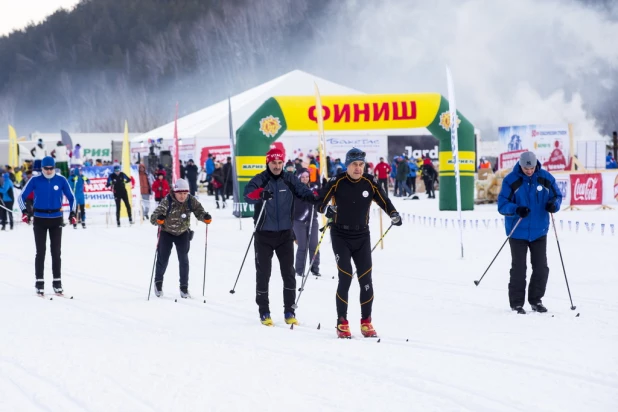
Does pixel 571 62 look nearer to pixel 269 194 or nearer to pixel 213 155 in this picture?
pixel 213 155

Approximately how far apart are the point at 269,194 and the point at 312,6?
107 meters

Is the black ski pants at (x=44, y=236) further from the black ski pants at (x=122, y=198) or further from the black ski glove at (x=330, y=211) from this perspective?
the black ski pants at (x=122, y=198)

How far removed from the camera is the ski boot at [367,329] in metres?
6.92

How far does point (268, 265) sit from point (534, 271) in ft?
8.37

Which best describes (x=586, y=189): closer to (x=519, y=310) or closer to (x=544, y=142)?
(x=544, y=142)

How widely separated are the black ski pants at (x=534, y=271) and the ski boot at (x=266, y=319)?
2.37m

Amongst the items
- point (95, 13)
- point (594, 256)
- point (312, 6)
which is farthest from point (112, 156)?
point (95, 13)

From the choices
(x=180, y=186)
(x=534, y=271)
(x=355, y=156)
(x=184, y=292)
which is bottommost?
(x=184, y=292)

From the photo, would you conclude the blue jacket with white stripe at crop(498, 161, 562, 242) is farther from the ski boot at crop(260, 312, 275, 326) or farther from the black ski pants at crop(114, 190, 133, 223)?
the black ski pants at crop(114, 190, 133, 223)

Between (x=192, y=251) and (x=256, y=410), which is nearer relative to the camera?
(x=256, y=410)

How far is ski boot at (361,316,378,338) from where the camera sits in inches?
272

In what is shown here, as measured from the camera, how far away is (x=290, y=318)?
25.3 feet

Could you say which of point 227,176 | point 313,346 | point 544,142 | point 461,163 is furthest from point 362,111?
point 313,346

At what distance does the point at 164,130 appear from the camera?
122 feet
